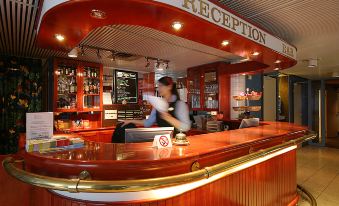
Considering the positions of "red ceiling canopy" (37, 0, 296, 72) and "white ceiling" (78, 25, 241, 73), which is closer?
"red ceiling canopy" (37, 0, 296, 72)

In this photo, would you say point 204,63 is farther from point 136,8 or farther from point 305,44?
point 136,8

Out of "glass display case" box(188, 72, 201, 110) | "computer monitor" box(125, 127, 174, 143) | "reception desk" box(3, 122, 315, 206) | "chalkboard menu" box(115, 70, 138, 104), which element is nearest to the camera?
"reception desk" box(3, 122, 315, 206)

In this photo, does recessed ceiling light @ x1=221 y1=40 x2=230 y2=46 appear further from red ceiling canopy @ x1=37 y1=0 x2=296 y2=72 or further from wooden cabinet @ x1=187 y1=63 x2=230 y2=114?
wooden cabinet @ x1=187 y1=63 x2=230 y2=114

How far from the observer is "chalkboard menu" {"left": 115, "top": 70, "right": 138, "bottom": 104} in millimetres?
5945

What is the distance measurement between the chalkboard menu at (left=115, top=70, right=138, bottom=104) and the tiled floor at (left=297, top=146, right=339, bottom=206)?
4508 millimetres

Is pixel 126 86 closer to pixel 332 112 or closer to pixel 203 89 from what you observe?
pixel 203 89

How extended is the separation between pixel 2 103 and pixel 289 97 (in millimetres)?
8820

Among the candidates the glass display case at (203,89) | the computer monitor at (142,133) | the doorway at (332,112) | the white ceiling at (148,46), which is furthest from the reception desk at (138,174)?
the doorway at (332,112)

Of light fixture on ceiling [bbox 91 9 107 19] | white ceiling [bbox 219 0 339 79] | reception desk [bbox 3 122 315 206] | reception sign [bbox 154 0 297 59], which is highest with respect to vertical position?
white ceiling [bbox 219 0 339 79]

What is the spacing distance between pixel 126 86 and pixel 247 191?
14.6 feet

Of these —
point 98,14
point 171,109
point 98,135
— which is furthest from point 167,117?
point 98,135

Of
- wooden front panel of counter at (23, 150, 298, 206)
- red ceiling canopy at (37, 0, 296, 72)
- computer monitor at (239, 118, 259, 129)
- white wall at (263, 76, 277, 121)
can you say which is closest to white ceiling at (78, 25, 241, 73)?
red ceiling canopy at (37, 0, 296, 72)

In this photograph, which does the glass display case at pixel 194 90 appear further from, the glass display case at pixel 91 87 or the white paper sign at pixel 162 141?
the white paper sign at pixel 162 141

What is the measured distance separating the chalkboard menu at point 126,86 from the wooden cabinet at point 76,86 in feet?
1.80
